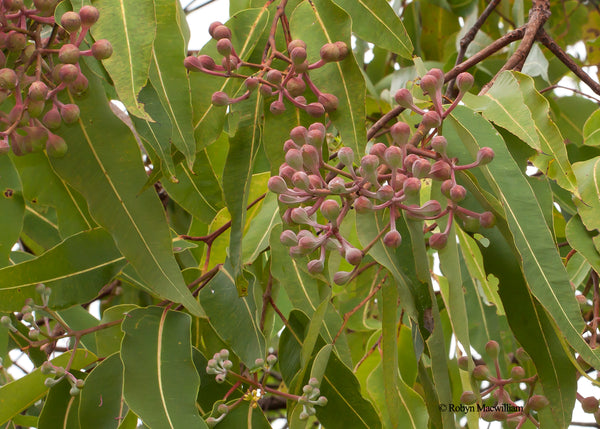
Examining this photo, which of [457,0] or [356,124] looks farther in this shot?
[457,0]

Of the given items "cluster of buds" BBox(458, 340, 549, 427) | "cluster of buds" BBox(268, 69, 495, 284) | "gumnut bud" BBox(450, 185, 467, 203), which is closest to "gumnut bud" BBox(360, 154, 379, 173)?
"cluster of buds" BBox(268, 69, 495, 284)

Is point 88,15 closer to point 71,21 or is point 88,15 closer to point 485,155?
point 71,21

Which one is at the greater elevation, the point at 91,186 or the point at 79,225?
the point at 91,186

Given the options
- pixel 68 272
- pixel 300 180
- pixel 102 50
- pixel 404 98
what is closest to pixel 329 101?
pixel 404 98

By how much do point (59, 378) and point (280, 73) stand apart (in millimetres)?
677

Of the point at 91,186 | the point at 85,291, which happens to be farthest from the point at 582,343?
the point at 85,291

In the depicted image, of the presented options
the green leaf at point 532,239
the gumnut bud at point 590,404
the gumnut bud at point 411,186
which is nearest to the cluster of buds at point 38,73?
the gumnut bud at point 411,186

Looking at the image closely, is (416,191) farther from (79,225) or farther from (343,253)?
(79,225)

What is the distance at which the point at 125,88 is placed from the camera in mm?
924

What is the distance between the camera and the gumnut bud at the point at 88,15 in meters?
0.94

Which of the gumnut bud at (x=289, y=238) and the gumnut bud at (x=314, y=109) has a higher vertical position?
the gumnut bud at (x=314, y=109)

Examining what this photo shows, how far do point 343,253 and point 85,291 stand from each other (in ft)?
1.93

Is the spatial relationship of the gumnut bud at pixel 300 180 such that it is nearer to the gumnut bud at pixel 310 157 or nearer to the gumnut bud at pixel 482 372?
the gumnut bud at pixel 310 157

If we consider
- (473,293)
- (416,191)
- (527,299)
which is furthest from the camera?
(473,293)
